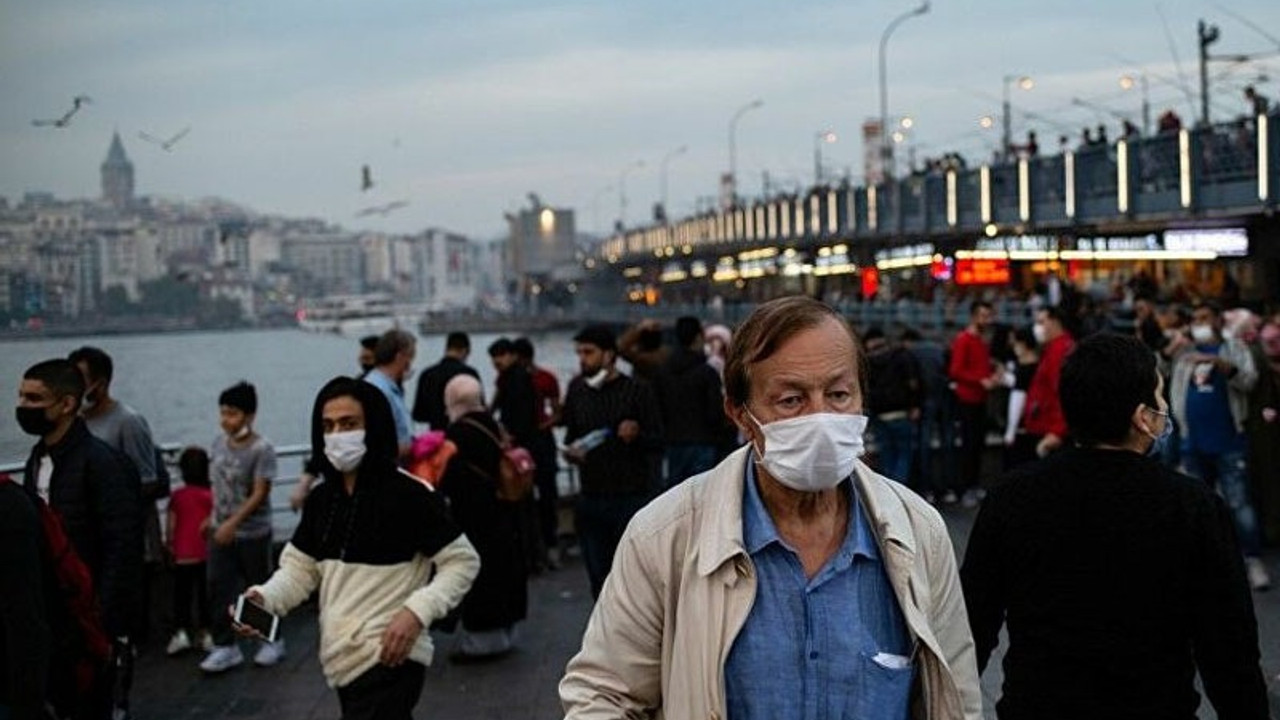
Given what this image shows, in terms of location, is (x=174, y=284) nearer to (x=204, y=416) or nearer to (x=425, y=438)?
(x=204, y=416)

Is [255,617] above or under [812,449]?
under

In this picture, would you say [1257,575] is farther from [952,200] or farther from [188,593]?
→ [952,200]

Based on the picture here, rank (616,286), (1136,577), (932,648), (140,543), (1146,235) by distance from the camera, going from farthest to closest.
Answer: (616,286)
(1146,235)
(140,543)
(1136,577)
(932,648)

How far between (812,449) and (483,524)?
7049mm

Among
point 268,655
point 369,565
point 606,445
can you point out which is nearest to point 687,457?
point 606,445

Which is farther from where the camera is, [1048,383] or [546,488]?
[546,488]

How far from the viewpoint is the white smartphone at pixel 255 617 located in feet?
18.1

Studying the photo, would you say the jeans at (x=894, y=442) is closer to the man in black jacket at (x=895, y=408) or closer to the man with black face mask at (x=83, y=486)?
the man in black jacket at (x=895, y=408)

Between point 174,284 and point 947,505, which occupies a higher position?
point 174,284

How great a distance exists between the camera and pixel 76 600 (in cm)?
528

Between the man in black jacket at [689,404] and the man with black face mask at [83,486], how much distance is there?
228 inches

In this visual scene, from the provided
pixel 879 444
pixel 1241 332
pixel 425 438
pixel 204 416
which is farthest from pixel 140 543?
pixel 204 416

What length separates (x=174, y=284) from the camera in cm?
1527

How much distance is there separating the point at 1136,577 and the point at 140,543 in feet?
13.9
